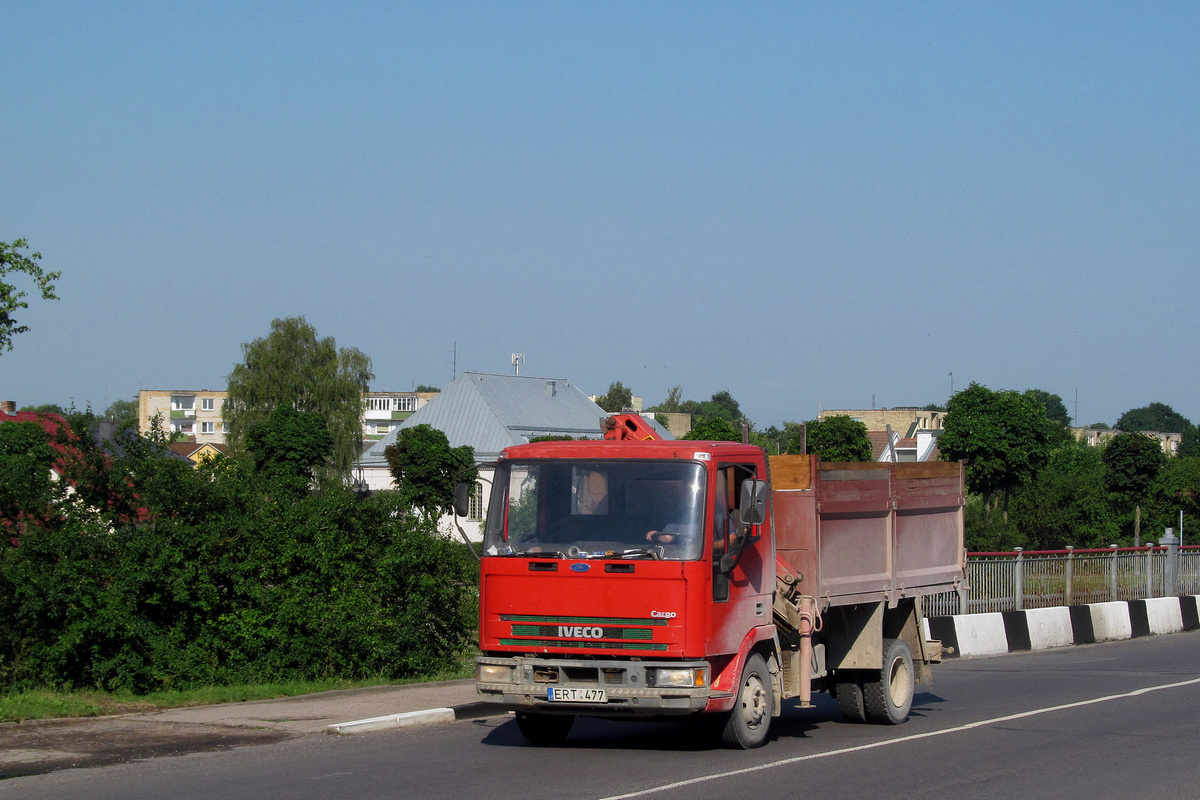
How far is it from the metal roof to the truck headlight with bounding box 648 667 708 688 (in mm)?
67192

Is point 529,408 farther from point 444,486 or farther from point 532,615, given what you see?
point 532,615

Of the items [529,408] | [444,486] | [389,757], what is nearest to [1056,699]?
[389,757]

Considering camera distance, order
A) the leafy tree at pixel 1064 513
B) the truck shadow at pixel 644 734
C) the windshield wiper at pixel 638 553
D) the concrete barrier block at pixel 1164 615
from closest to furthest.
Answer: the windshield wiper at pixel 638 553 < the truck shadow at pixel 644 734 < the concrete barrier block at pixel 1164 615 < the leafy tree at pixel 1064 513

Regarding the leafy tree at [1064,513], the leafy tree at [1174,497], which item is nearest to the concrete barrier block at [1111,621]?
the leafy tree at [1064,513]

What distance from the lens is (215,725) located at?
10.6 metres

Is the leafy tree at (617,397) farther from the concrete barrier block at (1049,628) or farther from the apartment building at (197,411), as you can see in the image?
the concrete barrier block at (1049,628)

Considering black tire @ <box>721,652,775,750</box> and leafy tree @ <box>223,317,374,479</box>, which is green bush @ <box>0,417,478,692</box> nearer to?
black tire @ <box>721,652,775,750</box>

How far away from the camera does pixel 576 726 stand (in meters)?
11.4

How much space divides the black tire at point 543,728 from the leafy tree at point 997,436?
58.1 metres

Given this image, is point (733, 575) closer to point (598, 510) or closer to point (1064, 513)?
point (598, 510)

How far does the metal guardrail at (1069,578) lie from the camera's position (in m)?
21.2

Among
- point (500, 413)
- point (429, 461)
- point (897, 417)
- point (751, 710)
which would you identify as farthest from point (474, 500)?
point (897, 417)

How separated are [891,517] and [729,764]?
3.58m

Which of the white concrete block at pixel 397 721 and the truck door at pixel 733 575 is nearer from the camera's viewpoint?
the truck door at pixel 733 575
